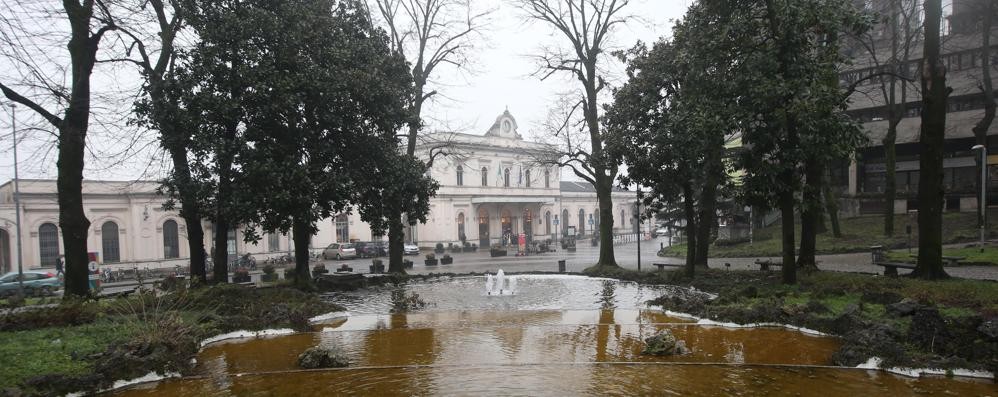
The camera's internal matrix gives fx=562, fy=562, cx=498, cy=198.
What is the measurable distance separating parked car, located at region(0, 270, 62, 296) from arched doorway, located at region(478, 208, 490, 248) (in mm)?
35461

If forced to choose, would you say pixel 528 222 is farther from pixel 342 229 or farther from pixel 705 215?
pixel 705 215

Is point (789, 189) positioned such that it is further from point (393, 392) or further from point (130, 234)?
point (130, 234)

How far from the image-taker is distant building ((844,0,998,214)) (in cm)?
3269

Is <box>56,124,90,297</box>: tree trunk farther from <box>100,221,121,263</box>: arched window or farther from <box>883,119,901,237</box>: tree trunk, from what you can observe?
<box>883,119,901,237</box>: tree trunk

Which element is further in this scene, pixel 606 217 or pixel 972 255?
pixel 606 217

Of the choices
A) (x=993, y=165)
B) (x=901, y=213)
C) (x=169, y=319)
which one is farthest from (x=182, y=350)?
(x=993, y=165)

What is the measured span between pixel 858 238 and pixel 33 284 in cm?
3771

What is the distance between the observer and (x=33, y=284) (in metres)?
24.7

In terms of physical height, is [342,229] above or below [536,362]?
above

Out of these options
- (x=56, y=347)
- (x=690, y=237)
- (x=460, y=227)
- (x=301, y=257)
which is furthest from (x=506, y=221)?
(x=56, y=347)

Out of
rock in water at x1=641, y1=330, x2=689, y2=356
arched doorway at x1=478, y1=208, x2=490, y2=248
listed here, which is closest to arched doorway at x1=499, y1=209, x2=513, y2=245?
arched doorway at x1=478, y1=208, x2=490, y2=248

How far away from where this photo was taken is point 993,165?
32.7 metres

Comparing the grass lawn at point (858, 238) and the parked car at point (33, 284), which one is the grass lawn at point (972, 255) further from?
the parked car at point (33, 284)

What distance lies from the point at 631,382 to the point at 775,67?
903cm
